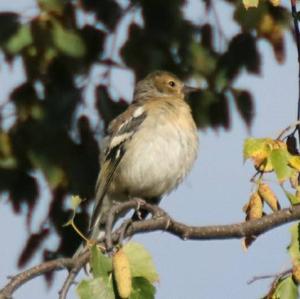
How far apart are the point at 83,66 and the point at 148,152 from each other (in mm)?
1081

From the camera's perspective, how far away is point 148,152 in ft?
23.2

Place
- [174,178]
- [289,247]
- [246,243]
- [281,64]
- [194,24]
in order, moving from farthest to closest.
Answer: [174,178] < [194,24] < [281,64] < [246,243] < [289,247]

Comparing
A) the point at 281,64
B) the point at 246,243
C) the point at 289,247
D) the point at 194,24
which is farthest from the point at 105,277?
the point at 194,24

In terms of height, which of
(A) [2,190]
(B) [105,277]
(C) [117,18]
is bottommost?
(B) [105,277]

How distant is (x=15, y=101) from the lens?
6.07 m

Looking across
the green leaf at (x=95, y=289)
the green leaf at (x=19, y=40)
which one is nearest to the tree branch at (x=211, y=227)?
the green leaf at (x=95, y=289)

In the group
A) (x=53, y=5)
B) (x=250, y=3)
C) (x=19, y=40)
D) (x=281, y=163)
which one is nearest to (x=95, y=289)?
(x=281, y=163)

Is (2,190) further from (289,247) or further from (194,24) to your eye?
(289,247)

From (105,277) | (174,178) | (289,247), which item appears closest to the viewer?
(105,277)

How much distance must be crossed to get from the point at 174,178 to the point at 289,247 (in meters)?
3.38

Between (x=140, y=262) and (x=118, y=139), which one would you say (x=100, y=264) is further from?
(x=118, y=139)

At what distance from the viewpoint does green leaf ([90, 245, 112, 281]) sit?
338 cm

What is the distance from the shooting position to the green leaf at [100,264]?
3.38 m

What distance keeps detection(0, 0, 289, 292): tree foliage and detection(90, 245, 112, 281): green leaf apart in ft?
8.64
